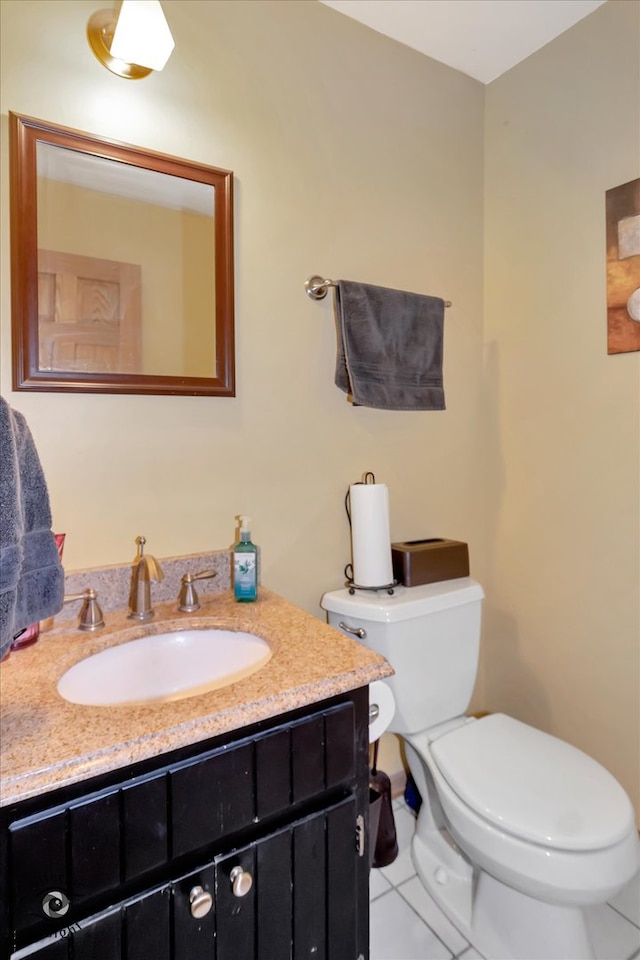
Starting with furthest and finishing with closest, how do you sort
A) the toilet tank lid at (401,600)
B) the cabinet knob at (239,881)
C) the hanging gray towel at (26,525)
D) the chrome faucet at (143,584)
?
the toilet tank lid at (401,600) < the chrome faucet at (143,584) < the cabinet knob at (239,881) < the hanging gray towel at (26,525)

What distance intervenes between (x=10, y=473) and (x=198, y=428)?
664 millimetres

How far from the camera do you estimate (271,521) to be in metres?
1.41

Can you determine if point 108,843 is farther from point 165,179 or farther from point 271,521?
point 165,179

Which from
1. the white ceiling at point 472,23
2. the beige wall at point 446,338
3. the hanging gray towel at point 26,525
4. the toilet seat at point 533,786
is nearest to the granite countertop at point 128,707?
the hanging gray towel at point 26,525

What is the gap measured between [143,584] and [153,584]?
9 centimetres

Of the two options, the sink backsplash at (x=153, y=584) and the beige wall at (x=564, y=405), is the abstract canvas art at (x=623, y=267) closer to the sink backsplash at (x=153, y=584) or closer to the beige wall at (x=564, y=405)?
the beige wall at (x=564, y=405)

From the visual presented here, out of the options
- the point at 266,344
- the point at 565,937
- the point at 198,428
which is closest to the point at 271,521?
the point at 198,428

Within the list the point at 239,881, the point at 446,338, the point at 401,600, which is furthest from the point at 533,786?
the point at 446,338

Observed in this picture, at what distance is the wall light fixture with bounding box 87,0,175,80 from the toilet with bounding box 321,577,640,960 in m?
1.33

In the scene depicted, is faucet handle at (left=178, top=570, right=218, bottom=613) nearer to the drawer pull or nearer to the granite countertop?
the granite countertop

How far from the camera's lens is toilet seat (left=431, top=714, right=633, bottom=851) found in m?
1.06

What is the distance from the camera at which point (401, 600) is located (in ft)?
4.48

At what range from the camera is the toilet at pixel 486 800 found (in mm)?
1047

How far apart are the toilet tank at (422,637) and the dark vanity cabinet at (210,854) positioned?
1.43ft
